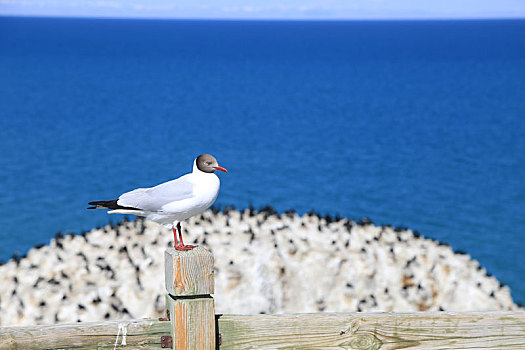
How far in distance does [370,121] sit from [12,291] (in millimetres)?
43089

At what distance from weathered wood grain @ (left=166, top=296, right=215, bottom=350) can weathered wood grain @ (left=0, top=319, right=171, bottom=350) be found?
0.34ft

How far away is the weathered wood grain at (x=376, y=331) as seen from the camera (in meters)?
4.30

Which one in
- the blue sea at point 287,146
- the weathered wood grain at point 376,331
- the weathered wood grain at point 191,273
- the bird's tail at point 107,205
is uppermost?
the blue sea at point 287,146

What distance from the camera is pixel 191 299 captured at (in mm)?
4168

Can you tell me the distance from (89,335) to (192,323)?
0.59 m

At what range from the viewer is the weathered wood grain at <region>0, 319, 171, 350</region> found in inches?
161

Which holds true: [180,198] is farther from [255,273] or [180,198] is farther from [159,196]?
[255,273]

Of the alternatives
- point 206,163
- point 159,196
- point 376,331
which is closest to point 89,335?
point 159,196

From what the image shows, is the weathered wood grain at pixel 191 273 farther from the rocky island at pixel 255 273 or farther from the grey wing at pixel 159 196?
the rocky island at pixel 255 273

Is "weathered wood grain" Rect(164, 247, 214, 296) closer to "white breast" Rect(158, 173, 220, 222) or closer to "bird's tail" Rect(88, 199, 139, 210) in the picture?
"white breast" Rect(158, 173, 220, 222)

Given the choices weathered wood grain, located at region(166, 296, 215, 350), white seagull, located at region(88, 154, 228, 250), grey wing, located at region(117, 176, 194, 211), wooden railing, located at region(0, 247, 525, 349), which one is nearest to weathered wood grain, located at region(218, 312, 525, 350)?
wooden railing, located at region(0, 247, 525, 349)

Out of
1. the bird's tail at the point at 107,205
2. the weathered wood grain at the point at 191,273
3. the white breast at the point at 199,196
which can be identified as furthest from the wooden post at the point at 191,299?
the bird's tail at the point at 107,205

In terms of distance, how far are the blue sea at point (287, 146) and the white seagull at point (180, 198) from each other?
20.5 m

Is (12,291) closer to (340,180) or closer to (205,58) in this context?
(340,180)
